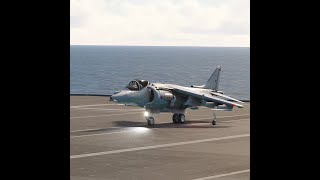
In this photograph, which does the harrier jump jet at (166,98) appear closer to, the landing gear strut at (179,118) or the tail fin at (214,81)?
the landing gear strut at (179,118)

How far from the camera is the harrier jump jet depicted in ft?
149

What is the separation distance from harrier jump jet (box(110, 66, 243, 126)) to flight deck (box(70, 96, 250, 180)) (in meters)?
1.05

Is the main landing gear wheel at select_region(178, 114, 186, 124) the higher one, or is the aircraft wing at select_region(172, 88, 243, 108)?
the aircraft wing at select_region(172, 88, 243, 108)

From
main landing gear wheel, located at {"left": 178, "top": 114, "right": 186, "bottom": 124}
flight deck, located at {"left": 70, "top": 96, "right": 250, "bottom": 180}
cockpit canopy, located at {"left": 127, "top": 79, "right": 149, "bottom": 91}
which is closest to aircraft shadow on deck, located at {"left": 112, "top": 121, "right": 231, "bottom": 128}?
flight deck, located at {"left": 70, "top": 96, "right": 250, "bottom": 180}

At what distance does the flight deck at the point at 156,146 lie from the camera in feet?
92.4

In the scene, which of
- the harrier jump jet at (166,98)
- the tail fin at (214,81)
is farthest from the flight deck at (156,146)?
the tail fin at (214,81)

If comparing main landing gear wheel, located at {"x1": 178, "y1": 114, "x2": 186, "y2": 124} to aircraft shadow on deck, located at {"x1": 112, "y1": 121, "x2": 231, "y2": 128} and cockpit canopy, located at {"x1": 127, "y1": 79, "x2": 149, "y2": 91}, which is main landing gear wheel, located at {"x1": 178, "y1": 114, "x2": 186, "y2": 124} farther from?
cockpit canopy, located at {"x1": 127, "y1": 79, "x2": 149, "y2": 91}

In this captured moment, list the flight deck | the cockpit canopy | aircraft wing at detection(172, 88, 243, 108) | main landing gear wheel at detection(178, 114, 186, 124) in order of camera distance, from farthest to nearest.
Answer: main landing gear wheel at detection(178, 114, 186, 124), aircraft wing at detection(172, 88, 243, 108), the cockpit canopy, the flight deck

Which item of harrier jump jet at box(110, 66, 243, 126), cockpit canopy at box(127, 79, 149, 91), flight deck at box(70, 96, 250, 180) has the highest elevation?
cockpit canopy at box(127, 79, 149, 91)

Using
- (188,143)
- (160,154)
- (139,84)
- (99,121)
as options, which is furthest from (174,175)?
(99,121)


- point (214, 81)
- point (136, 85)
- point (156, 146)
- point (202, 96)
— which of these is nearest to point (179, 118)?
point (202, 96)
